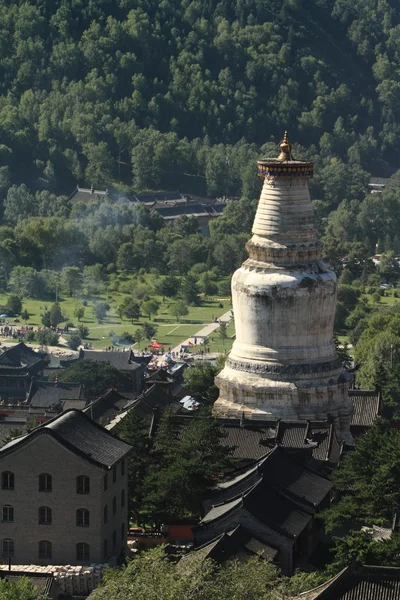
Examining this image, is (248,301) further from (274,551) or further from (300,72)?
(300,72)

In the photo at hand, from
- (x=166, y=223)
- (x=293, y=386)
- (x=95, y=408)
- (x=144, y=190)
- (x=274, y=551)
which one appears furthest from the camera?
(x=144, y=190)

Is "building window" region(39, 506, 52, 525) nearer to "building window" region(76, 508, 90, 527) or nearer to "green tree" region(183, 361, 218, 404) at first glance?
"building window" region(76, 508, 90, 527)

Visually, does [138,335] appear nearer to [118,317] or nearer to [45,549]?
[118,317]

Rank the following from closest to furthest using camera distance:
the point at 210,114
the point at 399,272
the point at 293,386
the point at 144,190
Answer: the point at 293,386
the point at 399,272
the point at 144,190
the point at 210,114

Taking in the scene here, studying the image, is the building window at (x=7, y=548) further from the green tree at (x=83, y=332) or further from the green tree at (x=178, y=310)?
the green tree at (x=178, y=310)

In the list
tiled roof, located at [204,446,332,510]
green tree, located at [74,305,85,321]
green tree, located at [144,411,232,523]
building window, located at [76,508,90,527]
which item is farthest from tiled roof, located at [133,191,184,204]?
building window, located at [76,508,90,527]

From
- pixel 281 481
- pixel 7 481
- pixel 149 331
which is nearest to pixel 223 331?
pixel 149 331

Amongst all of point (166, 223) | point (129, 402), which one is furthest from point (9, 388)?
point (166, 223)

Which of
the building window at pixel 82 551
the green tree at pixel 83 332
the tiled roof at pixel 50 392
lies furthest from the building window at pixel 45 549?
the green tree at pixel 83 332
